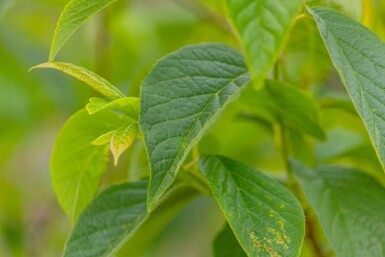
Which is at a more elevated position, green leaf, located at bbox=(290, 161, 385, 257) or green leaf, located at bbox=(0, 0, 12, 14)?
green leaf, located at bbox=(0, 0, 12, 14)

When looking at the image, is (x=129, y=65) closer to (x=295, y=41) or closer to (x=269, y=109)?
(x=295, y=41)

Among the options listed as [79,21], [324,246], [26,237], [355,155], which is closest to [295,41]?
[355,155]

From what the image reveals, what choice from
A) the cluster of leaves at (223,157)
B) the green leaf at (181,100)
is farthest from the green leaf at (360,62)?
the green leaf at (181,100)

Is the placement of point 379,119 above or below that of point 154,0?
above

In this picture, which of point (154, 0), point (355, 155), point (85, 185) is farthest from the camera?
point (154, 0)

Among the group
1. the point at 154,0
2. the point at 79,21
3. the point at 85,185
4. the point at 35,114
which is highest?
the point at 79,21

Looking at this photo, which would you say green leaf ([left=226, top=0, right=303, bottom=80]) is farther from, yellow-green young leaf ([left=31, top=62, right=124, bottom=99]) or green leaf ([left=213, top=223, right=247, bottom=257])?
green leaf ([left=213, top=223, right=247, bottom=257])

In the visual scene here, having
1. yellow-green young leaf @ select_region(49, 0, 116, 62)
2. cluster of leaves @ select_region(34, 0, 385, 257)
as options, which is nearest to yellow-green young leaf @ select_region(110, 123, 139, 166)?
cluster of leaves @ select_region(34, 0, 385, 257)
